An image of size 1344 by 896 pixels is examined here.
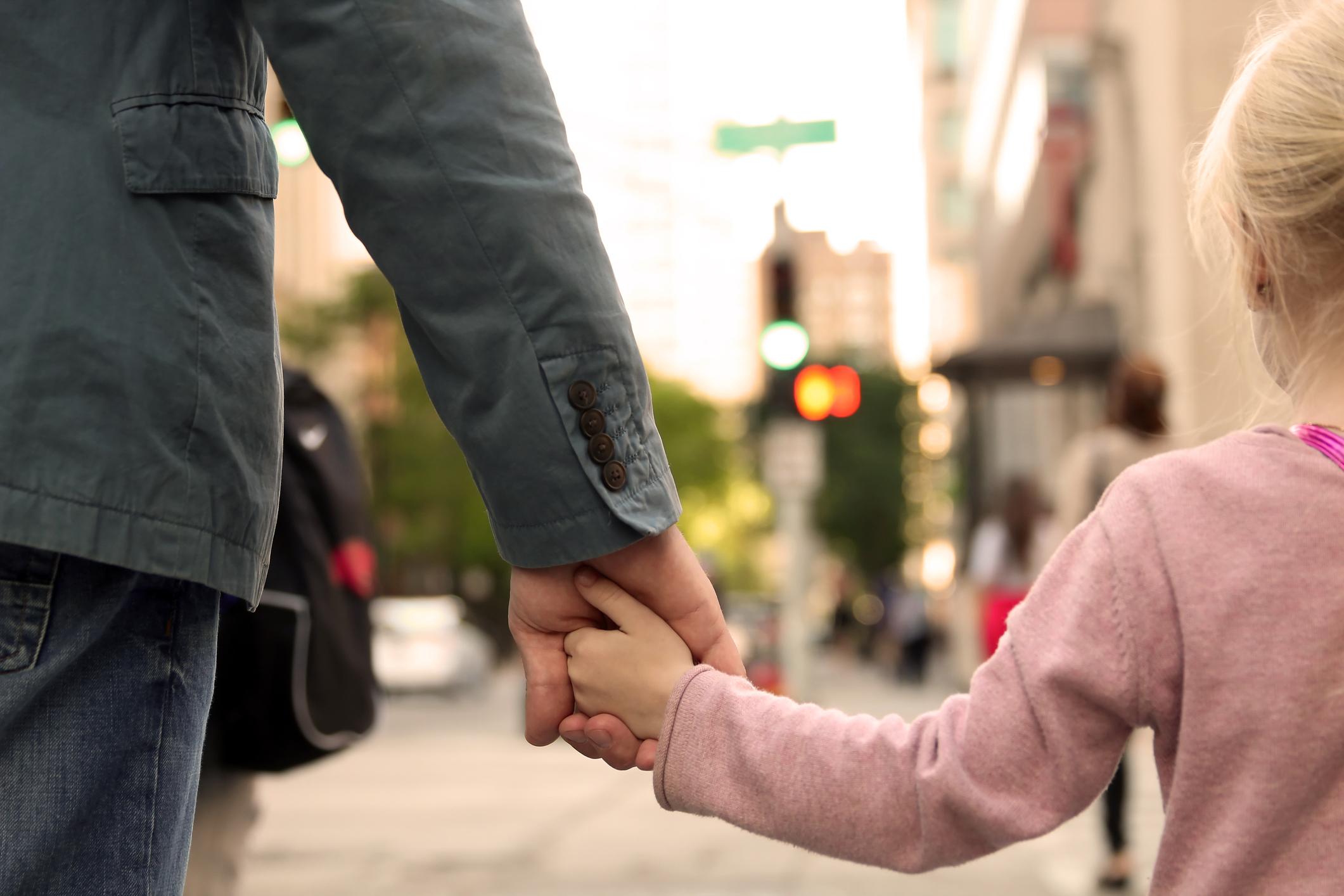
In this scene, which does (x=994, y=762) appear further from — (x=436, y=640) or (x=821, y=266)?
(x=821, y=266)

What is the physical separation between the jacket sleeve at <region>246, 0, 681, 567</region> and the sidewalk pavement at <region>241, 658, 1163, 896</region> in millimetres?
4131

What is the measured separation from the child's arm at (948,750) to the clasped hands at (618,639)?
9cm

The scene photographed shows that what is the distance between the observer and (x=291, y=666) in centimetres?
281

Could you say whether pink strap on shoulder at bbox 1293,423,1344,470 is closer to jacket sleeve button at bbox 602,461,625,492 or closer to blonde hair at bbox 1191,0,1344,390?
blonde hair at bbox 1191,0,1344,390

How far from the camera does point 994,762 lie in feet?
4.38

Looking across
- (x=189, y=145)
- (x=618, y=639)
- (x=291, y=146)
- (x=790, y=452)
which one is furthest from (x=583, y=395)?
(x=790, y=452)

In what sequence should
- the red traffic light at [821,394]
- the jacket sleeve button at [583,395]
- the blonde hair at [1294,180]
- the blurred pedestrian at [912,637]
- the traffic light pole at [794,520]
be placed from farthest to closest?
the blurred pedestrian at [912,637]
the traffic light pole at [794,520]
the red traffic light at [821,394]
the jacket sleeve button at [583,395]
the blonde hair at [1294,180]

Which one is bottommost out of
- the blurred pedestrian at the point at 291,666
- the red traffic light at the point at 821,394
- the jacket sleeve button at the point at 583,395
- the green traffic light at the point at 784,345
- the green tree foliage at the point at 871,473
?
the green tree foliage at the point at 871,473

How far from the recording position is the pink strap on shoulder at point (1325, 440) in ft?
4.35

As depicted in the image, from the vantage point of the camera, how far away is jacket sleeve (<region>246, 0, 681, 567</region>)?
4.66 ft

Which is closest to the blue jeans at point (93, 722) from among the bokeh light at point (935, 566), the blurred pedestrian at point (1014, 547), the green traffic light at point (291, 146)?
the blurred pedestrian at point (1014, 547)

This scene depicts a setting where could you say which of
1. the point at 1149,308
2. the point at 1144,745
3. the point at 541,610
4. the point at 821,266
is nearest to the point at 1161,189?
the point at 1149,308

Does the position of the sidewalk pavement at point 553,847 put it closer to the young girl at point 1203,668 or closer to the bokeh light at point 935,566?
the young girl at point 1203,668

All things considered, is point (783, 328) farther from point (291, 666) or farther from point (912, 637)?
point (912, 637)
